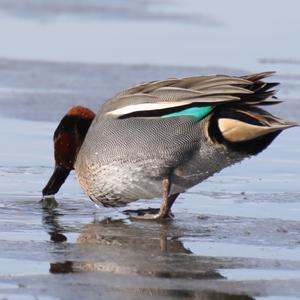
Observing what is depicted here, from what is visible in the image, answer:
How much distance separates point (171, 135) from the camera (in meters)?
7.21

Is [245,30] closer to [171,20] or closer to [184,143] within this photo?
[171,20]

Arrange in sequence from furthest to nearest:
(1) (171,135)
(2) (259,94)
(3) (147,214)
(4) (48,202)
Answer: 1. (4) (48,202)
2. (3) (147,214)
3. (1) (171,135)
4. (2) (259,94)

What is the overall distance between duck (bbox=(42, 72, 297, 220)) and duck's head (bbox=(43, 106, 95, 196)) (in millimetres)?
170

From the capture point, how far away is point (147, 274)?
5793 millimetres

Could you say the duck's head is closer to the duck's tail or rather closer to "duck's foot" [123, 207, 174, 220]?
"duck's foot" [123, 207, 174, 220]

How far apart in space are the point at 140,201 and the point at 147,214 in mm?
586

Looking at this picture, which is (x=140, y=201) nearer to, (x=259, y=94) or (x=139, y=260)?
(x=259, y=94)

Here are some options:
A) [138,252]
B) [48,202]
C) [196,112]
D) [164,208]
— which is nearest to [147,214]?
[164,208]

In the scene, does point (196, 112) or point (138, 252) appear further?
point (196, 112)

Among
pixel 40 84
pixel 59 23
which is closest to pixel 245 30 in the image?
pixel 59 23

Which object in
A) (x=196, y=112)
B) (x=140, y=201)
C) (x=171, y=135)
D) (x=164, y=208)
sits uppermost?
(x=196, y=112)

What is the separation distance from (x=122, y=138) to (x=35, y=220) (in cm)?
70

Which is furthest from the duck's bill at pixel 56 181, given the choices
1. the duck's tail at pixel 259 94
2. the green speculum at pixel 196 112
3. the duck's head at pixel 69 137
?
the duck's tail at pixel 259 94

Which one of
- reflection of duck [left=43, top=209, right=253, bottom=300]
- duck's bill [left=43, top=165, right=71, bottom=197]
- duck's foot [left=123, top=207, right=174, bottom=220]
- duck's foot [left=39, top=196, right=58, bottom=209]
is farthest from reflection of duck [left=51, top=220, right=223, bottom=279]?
duck's bill [left=43, top=165, right=71, bottom=197]
